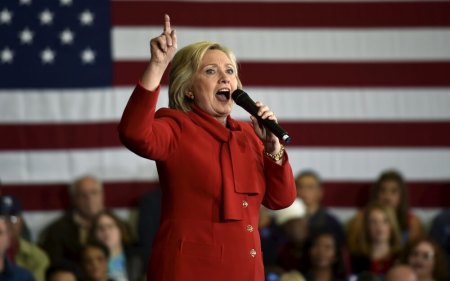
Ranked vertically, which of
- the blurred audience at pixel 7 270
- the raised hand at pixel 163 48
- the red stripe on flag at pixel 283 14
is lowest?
the blurred audience at pixel 7 270

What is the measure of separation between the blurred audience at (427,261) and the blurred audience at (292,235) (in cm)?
66

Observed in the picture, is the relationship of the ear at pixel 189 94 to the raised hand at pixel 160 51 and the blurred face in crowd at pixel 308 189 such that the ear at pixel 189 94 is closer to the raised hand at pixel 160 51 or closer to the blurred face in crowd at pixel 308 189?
the raised hand at pixel 160 51

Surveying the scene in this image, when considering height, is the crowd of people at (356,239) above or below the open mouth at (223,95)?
below

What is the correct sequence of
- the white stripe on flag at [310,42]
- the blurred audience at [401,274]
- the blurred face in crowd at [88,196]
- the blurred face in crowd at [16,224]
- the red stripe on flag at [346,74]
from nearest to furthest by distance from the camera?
1. the blurred audience at [401,274]
2. the blurred face in crowd at [16,224]
3. the blurred face in crowd at [88,196]
4. the white stripe on flag at [310,42]
5. the red stripe on flag at [346,74]

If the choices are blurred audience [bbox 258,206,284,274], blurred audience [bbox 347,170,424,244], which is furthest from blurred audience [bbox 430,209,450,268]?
blurred audience [bbox 258,206,284,274]

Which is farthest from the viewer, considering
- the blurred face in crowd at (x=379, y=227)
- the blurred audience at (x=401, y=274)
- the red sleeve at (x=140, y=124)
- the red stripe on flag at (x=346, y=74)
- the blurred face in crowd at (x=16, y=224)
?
the red stripe on flag at (x=346, y=74)

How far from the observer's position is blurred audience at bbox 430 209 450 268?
718 centimetres

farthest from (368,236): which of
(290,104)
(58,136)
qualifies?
(58,136)

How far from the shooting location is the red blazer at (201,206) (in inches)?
126

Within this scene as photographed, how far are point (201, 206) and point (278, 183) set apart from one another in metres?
0.27

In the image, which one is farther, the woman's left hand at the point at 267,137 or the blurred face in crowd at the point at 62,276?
the blurred face in crowd at the point at 62,276

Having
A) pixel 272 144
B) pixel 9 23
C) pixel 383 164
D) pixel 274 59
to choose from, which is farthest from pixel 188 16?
pixel 272 144

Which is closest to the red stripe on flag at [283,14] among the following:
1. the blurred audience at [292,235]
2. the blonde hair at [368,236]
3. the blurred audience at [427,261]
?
the blurred audience at [292,235]

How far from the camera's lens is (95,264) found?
6227 millimetres
